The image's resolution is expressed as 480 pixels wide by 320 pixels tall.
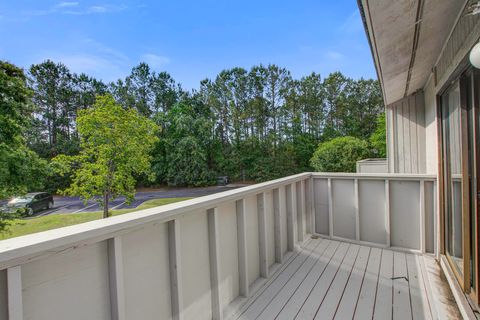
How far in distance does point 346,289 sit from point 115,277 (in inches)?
71.1

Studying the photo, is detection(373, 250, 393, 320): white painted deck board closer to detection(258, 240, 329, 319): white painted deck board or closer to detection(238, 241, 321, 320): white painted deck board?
detection(258, 240, 329, 319): white painted deck board

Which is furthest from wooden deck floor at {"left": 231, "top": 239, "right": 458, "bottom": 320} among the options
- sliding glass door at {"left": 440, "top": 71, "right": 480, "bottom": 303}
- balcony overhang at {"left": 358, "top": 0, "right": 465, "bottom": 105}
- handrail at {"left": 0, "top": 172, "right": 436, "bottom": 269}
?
balcony overhang at {"left": 358, "top": 0, "right": 465, "bottom": 105}

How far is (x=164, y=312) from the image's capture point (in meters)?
1.32

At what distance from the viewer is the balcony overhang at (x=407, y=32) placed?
1.54 m

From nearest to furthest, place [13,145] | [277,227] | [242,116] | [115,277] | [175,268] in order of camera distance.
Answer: [115,277]
[175,268]
[277,227]
[13,145]
[242,116]

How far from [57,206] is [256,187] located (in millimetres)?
14830

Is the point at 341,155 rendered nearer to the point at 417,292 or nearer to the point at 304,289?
the point at 417,292

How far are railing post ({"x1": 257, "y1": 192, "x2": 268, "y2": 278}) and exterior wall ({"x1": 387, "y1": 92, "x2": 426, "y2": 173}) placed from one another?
2.75 metres

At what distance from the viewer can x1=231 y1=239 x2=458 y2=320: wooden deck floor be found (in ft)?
5.72

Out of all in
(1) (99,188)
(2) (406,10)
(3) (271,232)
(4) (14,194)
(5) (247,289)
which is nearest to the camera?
(2) (406,10)

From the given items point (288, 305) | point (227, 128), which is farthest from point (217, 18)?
point (288, 305)

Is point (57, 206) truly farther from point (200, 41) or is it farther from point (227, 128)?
point (200, 41)

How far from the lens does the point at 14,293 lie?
28.7 inches

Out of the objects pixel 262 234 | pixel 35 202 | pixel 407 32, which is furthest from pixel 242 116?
pixel 407 32
